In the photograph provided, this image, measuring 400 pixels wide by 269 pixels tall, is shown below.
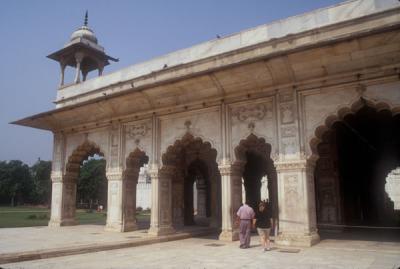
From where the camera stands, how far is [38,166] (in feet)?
226

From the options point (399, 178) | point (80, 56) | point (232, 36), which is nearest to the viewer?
point (232, 36)

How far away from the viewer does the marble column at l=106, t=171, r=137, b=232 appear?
1423cm

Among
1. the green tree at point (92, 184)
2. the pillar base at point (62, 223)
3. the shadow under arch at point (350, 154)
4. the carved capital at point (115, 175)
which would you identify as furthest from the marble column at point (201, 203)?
the green tree at point (92, 184)

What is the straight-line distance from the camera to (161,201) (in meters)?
13.2

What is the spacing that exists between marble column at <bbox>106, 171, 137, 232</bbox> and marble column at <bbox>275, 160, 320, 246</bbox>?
6.49m

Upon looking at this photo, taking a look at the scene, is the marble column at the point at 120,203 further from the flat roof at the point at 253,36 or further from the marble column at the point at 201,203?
the marble column at the point at 201,203

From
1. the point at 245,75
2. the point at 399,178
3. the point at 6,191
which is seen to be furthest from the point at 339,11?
the point at 6,191

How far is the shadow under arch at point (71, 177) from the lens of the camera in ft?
55.1

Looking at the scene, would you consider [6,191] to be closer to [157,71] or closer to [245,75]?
[157,71]

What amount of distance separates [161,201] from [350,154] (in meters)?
9.76

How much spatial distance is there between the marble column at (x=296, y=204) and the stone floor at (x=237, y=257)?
572 mm

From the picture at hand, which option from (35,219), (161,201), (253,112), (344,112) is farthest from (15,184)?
(344,112)

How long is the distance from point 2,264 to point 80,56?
45.7 feet

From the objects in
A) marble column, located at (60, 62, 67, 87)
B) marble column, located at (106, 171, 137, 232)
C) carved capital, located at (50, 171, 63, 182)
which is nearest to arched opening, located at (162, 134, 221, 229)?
marble column, located at (106, 171, 137, 232)
